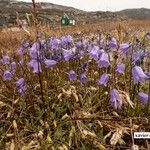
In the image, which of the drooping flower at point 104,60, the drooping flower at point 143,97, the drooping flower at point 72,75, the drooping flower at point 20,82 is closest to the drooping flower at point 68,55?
the drooping flower at point 72,75

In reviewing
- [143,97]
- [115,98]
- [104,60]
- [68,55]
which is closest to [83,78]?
[68,55]

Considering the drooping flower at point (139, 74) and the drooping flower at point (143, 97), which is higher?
the drooping flower at point (139, 74)

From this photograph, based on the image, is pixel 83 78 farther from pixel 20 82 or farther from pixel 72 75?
pixel 20 82

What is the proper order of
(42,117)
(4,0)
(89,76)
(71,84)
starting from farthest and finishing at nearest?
(4,0), (89,76), (71,84), (42,117)

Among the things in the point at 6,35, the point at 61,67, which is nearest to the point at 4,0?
the point at 6,35

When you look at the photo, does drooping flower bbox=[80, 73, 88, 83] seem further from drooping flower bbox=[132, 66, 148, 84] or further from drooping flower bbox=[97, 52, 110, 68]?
drooping flower bbox=[132, 66, 148, 84]

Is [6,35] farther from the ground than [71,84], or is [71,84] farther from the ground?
[71,84]

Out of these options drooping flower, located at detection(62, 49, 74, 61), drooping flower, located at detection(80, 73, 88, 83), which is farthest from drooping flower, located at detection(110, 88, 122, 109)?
drooping flower, located at detection(62, 49, 74, 61)

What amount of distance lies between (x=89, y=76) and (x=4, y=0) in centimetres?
9059

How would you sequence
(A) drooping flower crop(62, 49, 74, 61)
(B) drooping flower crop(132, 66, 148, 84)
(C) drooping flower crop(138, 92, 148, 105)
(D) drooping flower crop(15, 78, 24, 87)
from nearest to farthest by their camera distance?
(B) drooping flower crop(132, 66, 148, 84) → (C) drooping flower crop(138, 92, 148, 105) → (D) drooping flower crop(15, 78, 24, 87) → (A) drooping flower crop(62, 49, 74, 61)

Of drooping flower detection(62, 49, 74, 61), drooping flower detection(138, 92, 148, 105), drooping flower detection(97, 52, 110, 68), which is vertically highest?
drooping flower detection(97, 52, 110, 68)

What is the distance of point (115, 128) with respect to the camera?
3.58 meters

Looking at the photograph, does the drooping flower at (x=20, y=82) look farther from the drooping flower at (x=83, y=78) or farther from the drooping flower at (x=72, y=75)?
the drooping flower at (x=83, y=78)

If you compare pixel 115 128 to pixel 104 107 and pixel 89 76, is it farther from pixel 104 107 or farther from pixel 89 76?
pixel 89 76
